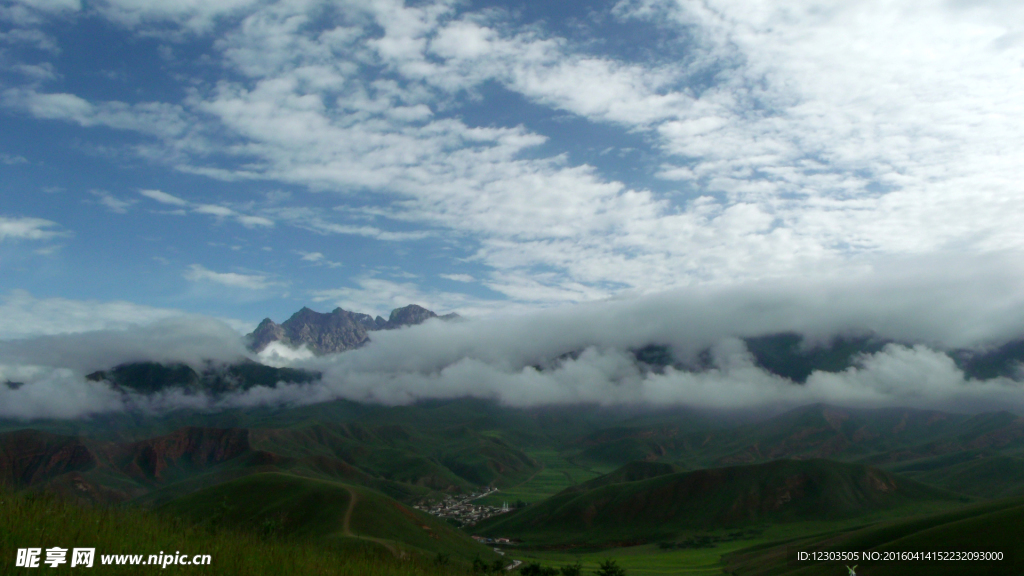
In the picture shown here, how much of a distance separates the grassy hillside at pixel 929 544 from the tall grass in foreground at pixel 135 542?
79.0 metres

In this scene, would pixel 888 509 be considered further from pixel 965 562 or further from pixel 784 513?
pixel 965 562

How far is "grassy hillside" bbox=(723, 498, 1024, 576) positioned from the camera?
70.1 m

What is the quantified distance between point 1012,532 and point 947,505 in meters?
151

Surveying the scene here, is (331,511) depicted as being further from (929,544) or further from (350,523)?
(929,544)

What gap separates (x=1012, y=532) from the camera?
246 feet

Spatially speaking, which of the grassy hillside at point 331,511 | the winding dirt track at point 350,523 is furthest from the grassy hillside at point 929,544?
the winding dirt track at point 350,523

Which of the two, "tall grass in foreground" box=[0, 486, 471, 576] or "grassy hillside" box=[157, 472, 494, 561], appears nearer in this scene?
"tall grass in foreground" box=[0, 486, 471, 576]

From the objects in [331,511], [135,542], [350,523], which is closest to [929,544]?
[350,523]

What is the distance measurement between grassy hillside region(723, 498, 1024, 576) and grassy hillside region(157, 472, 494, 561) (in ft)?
199

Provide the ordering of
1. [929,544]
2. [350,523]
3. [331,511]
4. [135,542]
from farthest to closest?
[331,511] → [350,523] → [929,544] → [135,542]

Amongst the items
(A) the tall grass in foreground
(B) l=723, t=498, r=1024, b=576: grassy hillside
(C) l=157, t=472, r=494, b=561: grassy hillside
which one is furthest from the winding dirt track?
(A) the tall grass in foreground

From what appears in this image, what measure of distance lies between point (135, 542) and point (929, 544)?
9885 centimetres

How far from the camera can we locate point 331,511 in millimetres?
126438

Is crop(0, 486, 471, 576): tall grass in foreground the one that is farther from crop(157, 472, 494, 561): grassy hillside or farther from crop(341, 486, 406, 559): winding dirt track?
crop(157, 472, 494, 561): grassy hillside
